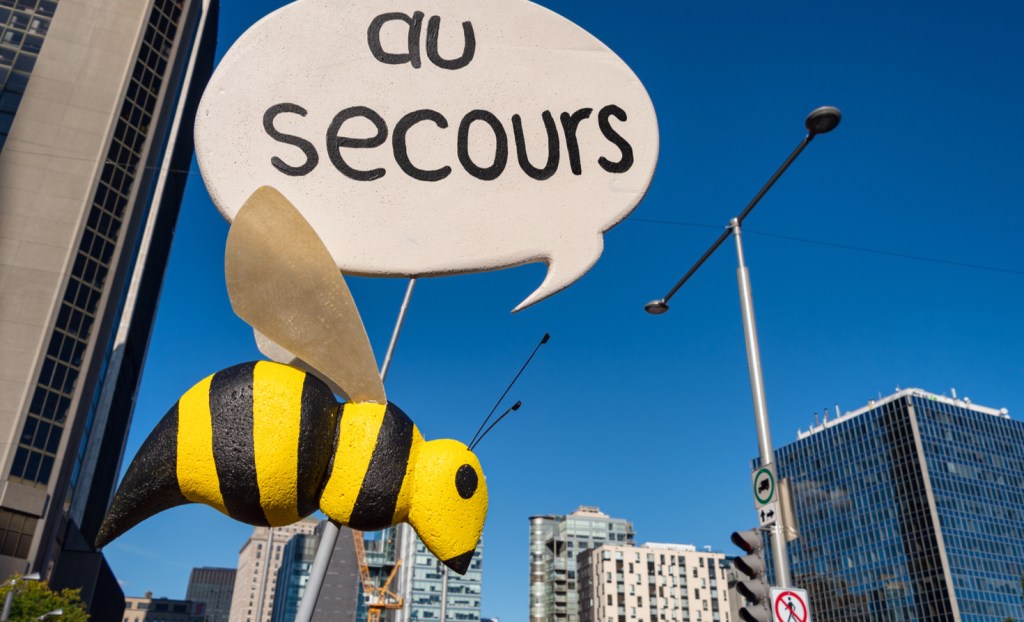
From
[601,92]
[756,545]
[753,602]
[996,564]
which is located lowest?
[753,602]

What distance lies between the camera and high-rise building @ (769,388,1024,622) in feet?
267

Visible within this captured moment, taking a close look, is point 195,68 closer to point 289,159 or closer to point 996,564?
point 289,159

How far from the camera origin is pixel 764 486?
348 inches

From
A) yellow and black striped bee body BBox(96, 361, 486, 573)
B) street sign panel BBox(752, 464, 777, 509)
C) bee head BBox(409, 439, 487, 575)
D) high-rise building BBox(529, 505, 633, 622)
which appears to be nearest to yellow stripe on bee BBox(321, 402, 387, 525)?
yellow and black striped bee body BBox(96, 361, 486, 573)

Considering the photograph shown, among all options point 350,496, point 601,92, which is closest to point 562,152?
point 601,92

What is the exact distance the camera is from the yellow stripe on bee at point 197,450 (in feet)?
16.6

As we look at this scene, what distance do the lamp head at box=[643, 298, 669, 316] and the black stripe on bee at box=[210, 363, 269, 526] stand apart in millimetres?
8486

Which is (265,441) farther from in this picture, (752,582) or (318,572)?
(752,582)

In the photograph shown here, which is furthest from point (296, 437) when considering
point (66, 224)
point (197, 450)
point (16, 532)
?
point (66, 224)

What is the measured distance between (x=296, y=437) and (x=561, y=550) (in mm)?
121527

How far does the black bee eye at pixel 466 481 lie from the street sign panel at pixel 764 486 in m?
4.28

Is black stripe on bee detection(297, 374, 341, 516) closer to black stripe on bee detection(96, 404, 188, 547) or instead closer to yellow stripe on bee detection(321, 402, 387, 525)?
yellow stripe on bee detection(321, 402, 387, 525)

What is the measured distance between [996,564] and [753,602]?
3628 inches

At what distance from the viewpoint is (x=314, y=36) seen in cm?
661
